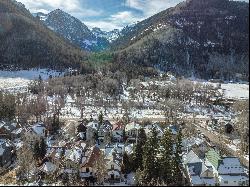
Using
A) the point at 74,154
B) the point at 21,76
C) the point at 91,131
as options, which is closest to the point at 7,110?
the point at 91,131

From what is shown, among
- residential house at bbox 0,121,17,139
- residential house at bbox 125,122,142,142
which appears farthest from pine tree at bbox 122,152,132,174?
residential house at bbox 0,121,17,139

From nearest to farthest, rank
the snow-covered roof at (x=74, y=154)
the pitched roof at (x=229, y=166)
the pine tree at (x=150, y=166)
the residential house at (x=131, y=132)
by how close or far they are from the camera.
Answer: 1. the pine tree at (x=150, y=166)
2. the pitched roof at (x=229, y=166)
3. the snow-covered roof at (x=74, y=154)
4. the residential house at (x=131, y=132)

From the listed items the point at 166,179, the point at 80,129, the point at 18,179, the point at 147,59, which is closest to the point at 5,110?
the point at 80,129

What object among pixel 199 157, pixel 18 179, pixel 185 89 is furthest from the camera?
pixel 185 89

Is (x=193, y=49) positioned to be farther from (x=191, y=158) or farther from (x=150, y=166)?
(x=150, y=166)

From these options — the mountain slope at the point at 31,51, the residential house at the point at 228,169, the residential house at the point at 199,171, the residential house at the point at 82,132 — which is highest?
the mountain slope at the point at 31,51

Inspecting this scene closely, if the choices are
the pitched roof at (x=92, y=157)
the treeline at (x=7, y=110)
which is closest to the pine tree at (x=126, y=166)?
the pitched roof at (x=92, y=157)

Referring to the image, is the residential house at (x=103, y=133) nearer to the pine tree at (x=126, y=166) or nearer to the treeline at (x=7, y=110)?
the pine tree at (x=126, y=166)

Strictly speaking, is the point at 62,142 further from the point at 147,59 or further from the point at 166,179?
the point at 147,59
